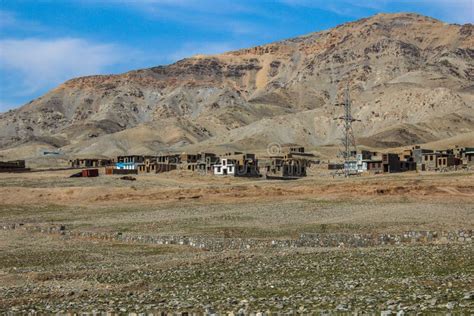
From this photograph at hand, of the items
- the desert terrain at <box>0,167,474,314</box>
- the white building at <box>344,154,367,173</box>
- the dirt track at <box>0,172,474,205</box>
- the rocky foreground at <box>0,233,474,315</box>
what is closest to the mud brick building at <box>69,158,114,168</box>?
the white building at <box>344,154,367,173</box>

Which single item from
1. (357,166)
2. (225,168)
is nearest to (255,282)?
(225,168)

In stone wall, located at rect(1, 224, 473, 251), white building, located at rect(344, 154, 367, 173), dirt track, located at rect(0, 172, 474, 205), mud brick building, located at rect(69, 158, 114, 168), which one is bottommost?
stone wall, located at rect(1, 224, 473, 251)

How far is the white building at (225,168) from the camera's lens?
124250 millimetres

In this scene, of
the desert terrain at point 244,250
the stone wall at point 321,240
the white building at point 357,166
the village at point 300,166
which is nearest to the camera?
the desert terrain at point 244,250

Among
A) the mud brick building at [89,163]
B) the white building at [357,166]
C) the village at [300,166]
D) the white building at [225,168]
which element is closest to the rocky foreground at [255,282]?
the village at [300,166]

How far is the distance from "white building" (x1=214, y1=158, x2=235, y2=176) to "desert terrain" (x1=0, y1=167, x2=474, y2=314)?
38.8 meters

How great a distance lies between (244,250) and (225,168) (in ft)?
294

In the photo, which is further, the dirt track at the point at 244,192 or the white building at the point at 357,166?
the white building at the point at 357,166

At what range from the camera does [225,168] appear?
4934 inches

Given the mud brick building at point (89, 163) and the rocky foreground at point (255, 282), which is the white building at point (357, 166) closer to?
the mud brick building at point (89, 163)

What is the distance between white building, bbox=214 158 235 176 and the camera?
124 metres

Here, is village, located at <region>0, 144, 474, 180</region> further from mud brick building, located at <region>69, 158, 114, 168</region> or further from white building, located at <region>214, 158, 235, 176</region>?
mud brick building, located at <region>69, 158, 114, 168</region>

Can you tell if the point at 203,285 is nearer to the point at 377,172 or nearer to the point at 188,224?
the point at 188,224

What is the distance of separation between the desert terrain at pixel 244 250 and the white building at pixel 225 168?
3884cm
